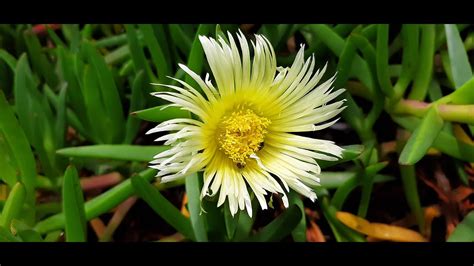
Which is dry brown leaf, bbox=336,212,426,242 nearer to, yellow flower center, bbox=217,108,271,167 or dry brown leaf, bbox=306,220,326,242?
dry brown leaf, bbox=306,220,326,242

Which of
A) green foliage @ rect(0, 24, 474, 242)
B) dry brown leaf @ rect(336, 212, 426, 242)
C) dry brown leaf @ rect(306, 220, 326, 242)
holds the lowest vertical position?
dry brown leaf @ rect(306, 220, 326, 242)

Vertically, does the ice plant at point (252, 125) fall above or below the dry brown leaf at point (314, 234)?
above

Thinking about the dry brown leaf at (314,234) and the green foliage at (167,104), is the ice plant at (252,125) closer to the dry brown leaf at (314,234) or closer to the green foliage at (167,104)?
the green foliage at (167,104)

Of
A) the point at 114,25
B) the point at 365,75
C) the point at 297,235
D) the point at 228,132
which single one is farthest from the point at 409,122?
the point at 114,25

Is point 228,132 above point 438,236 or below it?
above

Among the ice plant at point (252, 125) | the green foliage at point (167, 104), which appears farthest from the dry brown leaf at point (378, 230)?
the ice plant at point (252, 125)

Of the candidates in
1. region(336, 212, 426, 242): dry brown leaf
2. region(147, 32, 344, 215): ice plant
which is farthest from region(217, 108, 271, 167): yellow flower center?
region(336, 212, 426, 242): dry brown leaf

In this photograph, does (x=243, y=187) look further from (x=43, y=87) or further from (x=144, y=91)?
(x=43, y=87)
